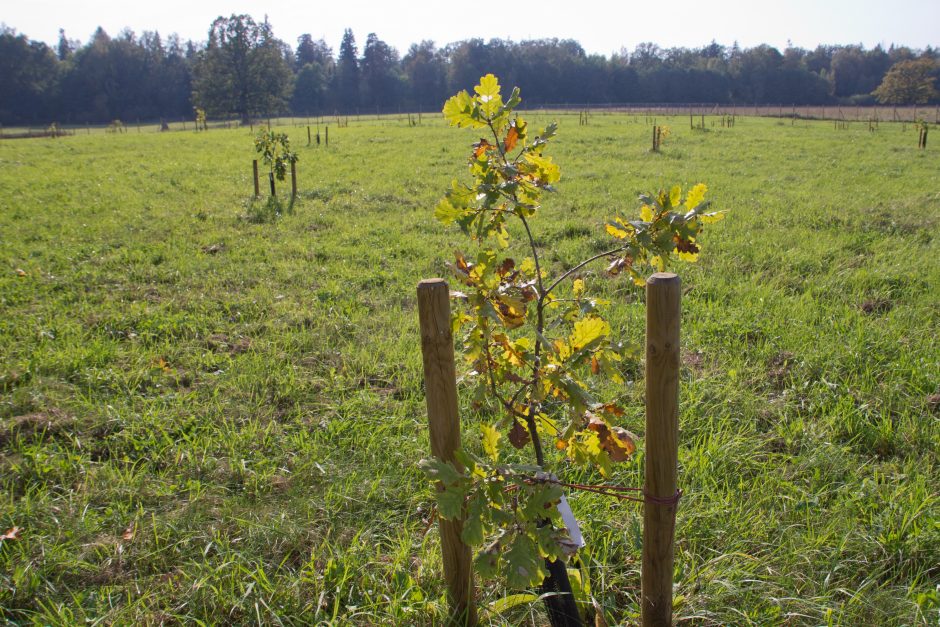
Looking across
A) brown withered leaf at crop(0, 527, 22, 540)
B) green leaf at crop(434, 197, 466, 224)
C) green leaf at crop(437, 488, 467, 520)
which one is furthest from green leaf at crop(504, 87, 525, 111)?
brown withered leaf at crop(0, 527, 22, 540)

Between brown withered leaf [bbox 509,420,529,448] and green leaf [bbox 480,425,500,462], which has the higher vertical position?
green leaf [bbox 480,425,500,462]

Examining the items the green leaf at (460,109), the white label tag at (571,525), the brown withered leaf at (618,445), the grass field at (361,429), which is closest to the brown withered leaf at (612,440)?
the brown withered leaf at (618,445)

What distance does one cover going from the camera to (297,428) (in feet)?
11.5

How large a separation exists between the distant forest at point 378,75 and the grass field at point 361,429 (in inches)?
2532

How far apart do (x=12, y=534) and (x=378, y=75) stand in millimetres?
89297

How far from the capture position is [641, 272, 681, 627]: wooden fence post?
5.34 feet

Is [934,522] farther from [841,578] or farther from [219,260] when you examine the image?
[219,260]

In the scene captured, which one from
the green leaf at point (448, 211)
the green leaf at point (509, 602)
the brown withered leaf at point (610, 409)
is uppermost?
the green leaf at point (448, 211)

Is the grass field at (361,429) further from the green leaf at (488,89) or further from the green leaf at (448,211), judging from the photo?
the green leaf at (488,89)

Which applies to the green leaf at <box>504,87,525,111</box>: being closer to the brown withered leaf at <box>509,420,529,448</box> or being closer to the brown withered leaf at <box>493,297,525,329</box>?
the brown withered leaf at <box>493,297,525,329</box>

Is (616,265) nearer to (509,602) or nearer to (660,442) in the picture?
(660,442)

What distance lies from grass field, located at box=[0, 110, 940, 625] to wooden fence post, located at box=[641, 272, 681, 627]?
34cm

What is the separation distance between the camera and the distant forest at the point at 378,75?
65.0 metres

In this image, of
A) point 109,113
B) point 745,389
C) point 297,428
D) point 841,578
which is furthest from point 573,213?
point 109,113
